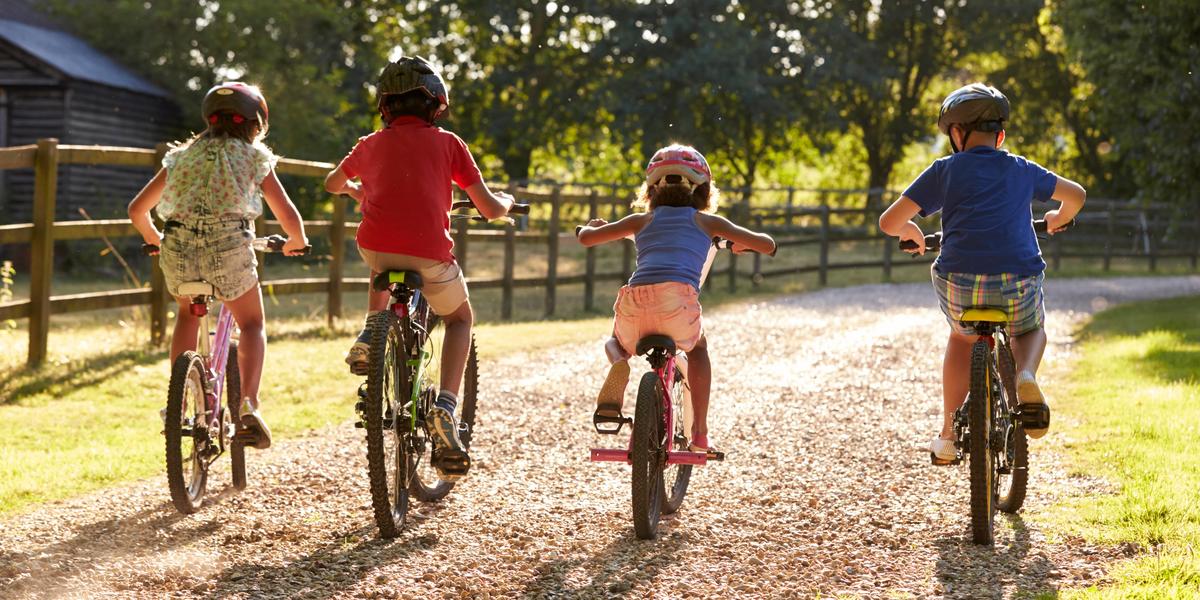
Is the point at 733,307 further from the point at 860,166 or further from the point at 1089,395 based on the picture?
the point at 860,166

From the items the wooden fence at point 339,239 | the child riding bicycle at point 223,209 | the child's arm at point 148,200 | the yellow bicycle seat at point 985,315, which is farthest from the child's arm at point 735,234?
the child's arm at point 148,200

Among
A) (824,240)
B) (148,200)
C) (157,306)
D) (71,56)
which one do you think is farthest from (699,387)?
(71,56)

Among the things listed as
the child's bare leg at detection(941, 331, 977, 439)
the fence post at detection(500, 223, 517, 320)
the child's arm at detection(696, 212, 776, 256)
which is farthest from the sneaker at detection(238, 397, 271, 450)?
the fence post at detection(500, 223, 517, 320)

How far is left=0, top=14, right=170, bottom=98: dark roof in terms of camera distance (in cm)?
2359

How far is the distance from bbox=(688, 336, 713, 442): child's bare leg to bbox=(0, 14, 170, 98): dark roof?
20.2 m

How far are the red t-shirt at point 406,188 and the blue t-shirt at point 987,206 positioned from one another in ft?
5.66

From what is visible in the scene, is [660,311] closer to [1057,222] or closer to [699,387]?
[699,387]

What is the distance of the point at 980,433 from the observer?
4.93m

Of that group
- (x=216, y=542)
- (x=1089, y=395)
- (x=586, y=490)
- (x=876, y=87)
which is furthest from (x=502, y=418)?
(x=876, y=87)

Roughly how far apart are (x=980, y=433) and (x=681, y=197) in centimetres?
142

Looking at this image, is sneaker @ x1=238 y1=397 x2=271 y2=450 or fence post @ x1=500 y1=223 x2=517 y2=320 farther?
fence post @ x1=500 y1=223 x2=517 y2=320

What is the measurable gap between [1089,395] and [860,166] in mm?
43718

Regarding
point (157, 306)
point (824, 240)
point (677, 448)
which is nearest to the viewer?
point (677, 448)

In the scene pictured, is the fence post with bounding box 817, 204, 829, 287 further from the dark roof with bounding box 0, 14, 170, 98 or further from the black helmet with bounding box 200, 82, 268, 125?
the black helmet with bounding box 200, 82, 268, 125
